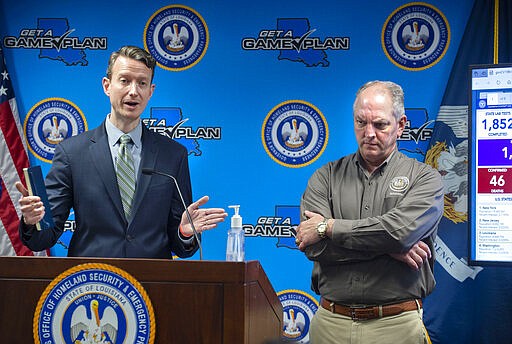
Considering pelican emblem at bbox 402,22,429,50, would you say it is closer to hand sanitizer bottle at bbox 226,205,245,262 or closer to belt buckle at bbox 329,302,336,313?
hand sanitizer bottle at bbox 226,205,245,262

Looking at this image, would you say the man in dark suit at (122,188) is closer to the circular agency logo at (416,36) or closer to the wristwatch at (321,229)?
the wristwatch at (321,229)

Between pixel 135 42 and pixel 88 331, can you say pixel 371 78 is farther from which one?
pixel 88 331

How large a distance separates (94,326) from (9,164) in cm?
275

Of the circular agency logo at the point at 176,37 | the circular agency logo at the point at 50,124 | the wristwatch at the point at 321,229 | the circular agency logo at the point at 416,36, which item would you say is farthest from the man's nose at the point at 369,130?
the circular agency logo at the point at 50,124

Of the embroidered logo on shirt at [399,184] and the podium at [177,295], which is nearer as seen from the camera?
the podium at [177,295]

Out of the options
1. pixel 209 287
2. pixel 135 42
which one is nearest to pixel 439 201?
pixel 209 287

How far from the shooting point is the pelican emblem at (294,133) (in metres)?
4.03

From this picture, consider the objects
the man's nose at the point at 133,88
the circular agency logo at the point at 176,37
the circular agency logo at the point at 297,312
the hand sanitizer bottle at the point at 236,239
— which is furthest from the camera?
the circular agency logo at the point at 176,37

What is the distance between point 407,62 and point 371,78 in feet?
0.77

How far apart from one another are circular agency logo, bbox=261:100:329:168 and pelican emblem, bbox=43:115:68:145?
130 centimetres

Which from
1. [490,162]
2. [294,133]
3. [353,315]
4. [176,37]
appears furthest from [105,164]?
[490,162]

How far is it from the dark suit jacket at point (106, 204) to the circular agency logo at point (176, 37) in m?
1.56

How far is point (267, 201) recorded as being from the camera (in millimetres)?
4000

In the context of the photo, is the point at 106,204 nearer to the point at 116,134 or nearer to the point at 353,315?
the point at 116,134
